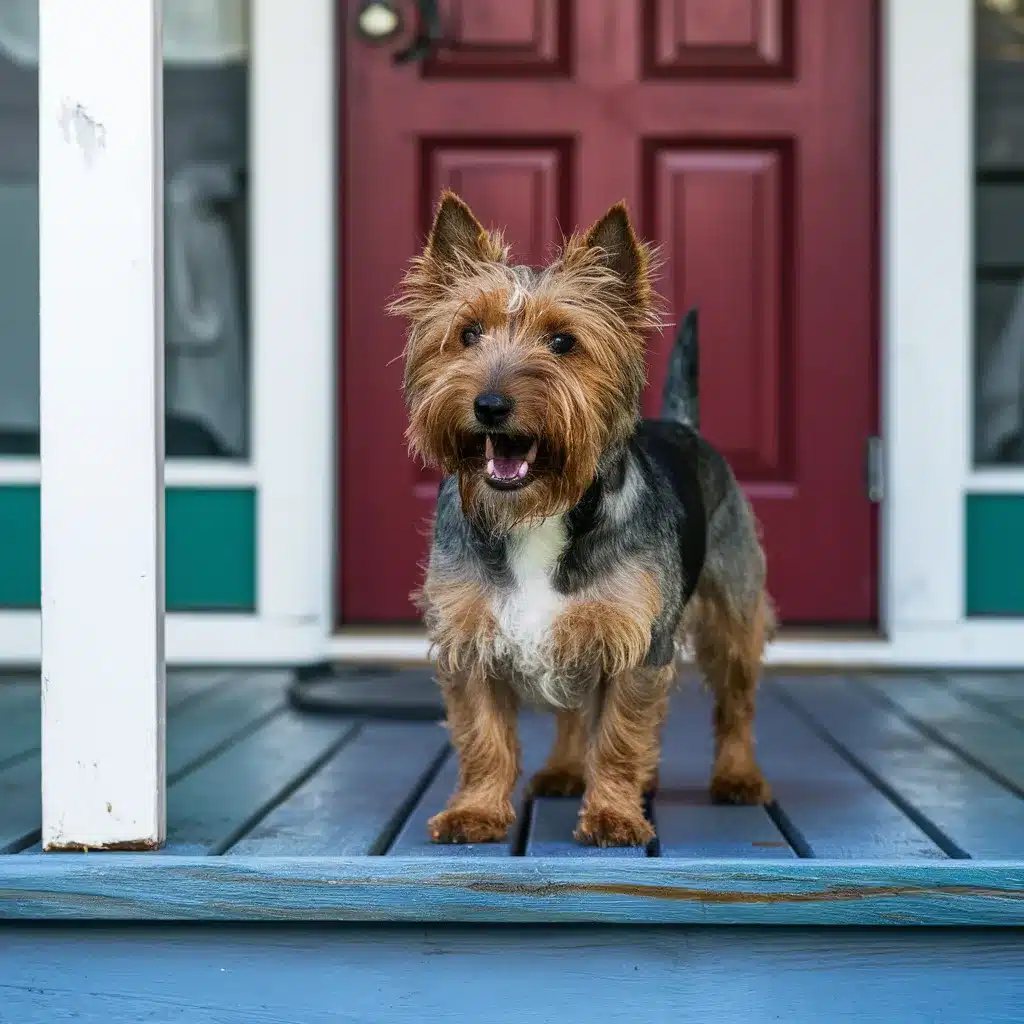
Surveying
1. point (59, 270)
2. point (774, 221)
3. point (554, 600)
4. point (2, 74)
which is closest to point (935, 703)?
point (774, 221)

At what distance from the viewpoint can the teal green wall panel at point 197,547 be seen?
457cm

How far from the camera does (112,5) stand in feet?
7.63

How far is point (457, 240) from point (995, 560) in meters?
2.62

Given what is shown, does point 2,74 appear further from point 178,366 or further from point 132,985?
point 132,985

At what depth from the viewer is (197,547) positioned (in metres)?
4.57

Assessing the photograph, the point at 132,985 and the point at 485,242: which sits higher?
the point at 485,242

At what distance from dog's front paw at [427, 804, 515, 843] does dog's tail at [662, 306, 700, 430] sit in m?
1.03

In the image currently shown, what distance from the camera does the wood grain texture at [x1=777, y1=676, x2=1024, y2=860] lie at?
8.31 ft

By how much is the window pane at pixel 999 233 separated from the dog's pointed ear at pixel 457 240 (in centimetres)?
246

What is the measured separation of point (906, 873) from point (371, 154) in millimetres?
3036

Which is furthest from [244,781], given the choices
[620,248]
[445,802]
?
[620,248]

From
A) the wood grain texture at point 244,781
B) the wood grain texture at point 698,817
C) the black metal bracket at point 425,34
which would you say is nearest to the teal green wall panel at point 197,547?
the wood grain texture at point 244,781

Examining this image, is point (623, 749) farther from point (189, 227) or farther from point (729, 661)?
point (189, 227)

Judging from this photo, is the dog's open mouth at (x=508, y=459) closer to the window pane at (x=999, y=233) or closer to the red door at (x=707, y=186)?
the red door at (x=707, y=186)
